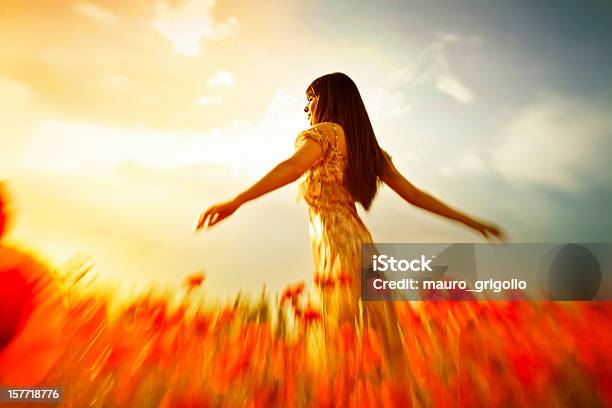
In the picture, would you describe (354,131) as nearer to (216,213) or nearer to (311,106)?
(311,106)

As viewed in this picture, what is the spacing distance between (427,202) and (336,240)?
1.34 feet

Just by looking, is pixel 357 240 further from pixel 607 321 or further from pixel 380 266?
pixel 607 321

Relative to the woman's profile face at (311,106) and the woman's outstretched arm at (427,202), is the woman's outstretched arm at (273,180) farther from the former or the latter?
the woman's outstretched arm at (427,202)

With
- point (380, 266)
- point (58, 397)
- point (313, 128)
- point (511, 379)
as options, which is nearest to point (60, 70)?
point (313, 128)

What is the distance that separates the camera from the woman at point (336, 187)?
1729mm

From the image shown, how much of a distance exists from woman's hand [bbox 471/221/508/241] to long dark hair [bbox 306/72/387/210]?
0.37 meters

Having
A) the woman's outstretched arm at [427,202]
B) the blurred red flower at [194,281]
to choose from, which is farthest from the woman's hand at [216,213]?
the woman's outstretched arm at [427,202]

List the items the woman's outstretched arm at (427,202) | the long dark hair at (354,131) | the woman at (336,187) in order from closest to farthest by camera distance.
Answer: the woman at (336,187)
the long dark hair at (354,131)
the woman's outstretched arm at (427,202)

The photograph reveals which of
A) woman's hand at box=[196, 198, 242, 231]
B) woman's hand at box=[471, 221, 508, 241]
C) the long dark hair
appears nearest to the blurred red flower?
woman's hand at box=[196, 198, 242, 231]

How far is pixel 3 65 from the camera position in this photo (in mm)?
2039

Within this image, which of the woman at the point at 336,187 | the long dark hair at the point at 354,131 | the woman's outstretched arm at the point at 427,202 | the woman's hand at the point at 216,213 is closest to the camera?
the woman's hand at the point at 216,213

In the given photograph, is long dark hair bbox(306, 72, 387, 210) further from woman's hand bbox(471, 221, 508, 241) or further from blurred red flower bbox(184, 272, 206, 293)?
blurred red flower bbox(184, 272, 206, 293)

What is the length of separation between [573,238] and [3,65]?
2.05 meters

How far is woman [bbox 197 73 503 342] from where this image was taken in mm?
1729
